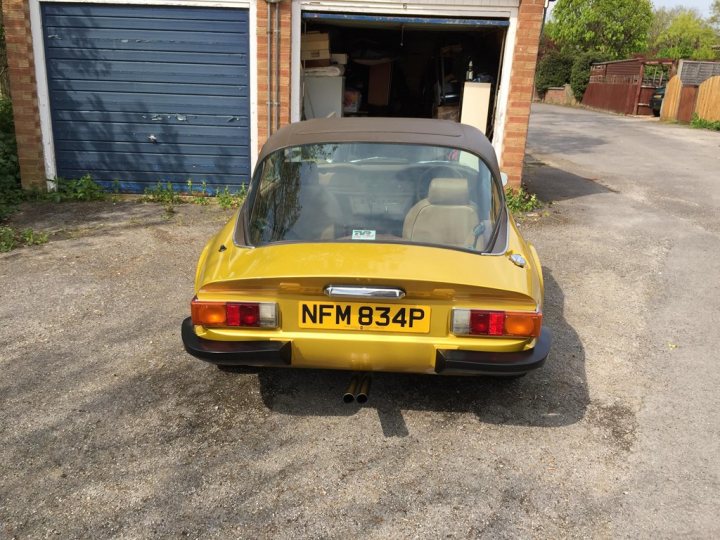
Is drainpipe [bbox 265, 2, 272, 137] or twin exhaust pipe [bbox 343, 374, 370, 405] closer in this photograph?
twin exhaust pipe [bbox 343, 374, 370, 405]

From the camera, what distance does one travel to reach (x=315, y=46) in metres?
9.91

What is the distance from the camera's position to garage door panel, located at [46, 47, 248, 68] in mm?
8875

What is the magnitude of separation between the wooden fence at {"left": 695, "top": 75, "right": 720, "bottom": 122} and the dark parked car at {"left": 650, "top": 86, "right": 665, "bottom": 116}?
12.6ft

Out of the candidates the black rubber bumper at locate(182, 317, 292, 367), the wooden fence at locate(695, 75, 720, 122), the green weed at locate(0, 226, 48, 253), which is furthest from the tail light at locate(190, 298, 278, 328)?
the wooden fence at locate(695, 75, 720, 122)

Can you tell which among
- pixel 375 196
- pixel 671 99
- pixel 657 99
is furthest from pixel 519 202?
pixel 657 99

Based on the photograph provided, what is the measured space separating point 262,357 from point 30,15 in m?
7.70

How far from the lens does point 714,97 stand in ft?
A: 76.1

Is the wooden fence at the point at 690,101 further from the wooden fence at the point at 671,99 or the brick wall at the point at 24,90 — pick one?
the brick wall at the point at 24,90

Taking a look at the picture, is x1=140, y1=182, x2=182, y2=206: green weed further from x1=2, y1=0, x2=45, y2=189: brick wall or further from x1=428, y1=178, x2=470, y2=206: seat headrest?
x1=428, y1=178, x2=470, y2=206: seat headrest

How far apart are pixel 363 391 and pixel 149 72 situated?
7.25 metres

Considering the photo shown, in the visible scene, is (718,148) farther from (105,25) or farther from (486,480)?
(486,480)

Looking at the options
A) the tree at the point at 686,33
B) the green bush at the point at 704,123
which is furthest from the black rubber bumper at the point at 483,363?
the tree at the point at 686,33

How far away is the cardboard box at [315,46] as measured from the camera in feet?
32.3

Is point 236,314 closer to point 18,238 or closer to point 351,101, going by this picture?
point 18,238
